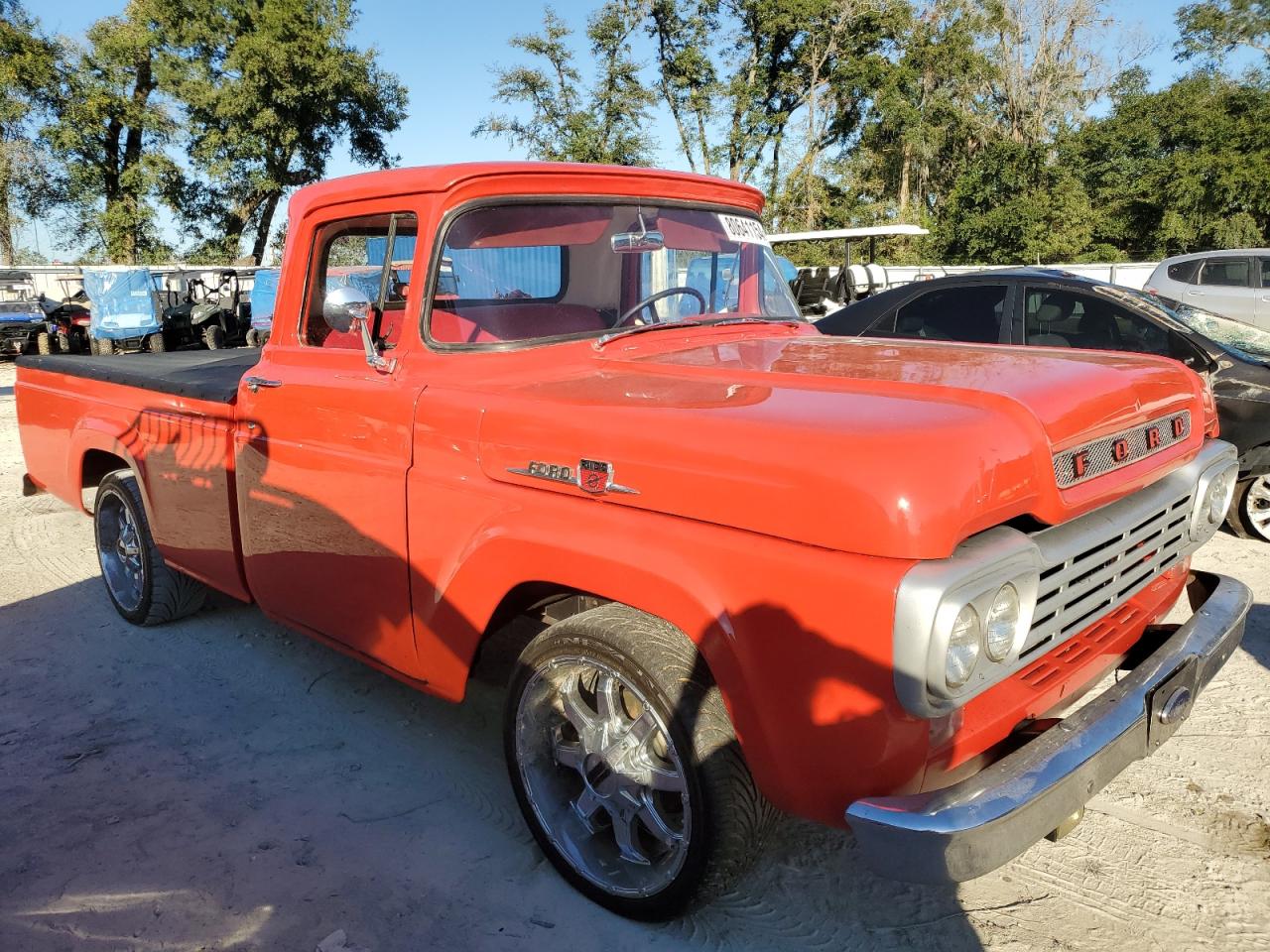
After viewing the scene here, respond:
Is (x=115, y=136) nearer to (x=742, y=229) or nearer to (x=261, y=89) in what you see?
(x=261, y=89)

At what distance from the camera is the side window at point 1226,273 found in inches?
467

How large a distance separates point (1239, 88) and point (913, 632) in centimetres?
3742

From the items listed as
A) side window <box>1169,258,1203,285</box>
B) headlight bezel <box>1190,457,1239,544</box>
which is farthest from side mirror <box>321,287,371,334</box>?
side window <box>1169,258,1203,285</box>

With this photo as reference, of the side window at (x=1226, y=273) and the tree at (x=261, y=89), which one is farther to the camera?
the tree at (x=261, y=89)

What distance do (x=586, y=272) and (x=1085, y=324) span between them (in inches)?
170

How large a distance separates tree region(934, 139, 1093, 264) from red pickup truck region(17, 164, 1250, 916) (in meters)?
29.6

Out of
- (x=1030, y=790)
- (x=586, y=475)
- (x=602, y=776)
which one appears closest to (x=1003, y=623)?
(x=1030, y=790)

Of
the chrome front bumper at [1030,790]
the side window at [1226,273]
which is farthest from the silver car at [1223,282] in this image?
the chrome front bumper at [1030,790]

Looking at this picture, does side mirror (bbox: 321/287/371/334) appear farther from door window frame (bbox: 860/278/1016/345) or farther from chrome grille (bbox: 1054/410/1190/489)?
door window frame (bbox: 860/278/1016/345)

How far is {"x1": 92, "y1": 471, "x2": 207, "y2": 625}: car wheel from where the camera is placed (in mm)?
4527

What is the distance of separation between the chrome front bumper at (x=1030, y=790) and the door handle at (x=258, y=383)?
8.29 ft

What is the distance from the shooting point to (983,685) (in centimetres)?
191

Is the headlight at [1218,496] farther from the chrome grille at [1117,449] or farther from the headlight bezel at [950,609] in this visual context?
the headlight bezel at [950,609]

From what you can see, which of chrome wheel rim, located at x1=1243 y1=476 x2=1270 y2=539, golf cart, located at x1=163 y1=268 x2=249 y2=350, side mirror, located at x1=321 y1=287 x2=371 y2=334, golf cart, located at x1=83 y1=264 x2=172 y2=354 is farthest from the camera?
golf cart, located at x1=163 y1=268 x2=249 y2=350
